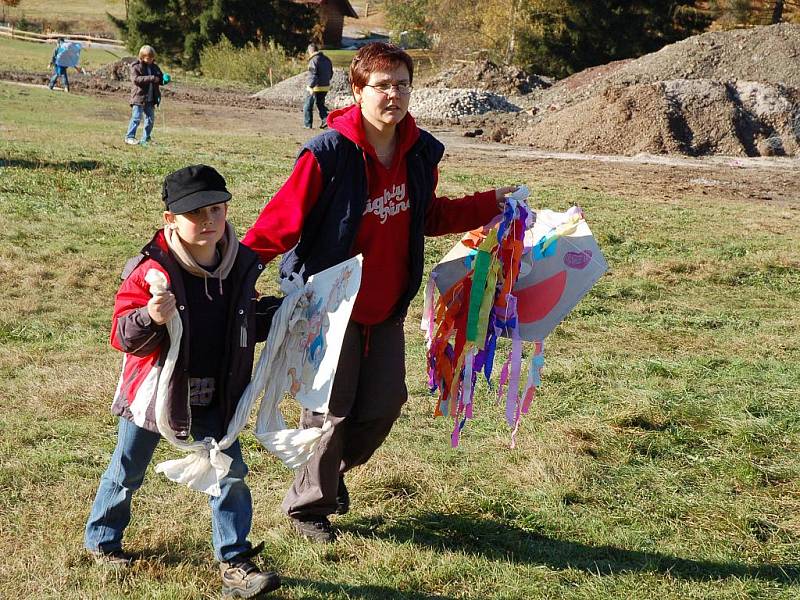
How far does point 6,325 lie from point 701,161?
15945 millimetres

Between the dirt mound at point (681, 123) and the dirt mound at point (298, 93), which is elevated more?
the dirt mound at point (298, 93)

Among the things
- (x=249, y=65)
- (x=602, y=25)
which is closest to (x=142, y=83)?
(x=249, y=65)

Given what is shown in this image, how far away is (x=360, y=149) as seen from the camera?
3973 mm

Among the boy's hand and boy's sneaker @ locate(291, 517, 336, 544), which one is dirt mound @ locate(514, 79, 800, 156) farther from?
the boy's hand

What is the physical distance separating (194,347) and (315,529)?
110 centimetres

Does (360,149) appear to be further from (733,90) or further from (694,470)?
(733,90)

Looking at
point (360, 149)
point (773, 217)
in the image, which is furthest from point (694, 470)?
point (773, 217)

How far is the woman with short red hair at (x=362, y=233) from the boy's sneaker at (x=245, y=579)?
55 centimetres

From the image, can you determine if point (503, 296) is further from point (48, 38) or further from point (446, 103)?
point (48, 38)

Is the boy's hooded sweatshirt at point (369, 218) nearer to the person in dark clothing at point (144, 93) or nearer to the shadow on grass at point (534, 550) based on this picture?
the shadow on grass at point (534, 550)

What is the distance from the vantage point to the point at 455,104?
2914 centimetres

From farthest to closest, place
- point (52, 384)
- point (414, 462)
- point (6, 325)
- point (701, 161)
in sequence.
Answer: point (701, 161) → point (6, 325) → point (52, 384) → point (414, 462)

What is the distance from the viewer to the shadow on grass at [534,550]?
4.12 metres

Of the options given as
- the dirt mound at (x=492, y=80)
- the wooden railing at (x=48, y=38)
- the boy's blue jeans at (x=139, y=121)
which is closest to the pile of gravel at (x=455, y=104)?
the dirt mound at (x=492, y=80)
